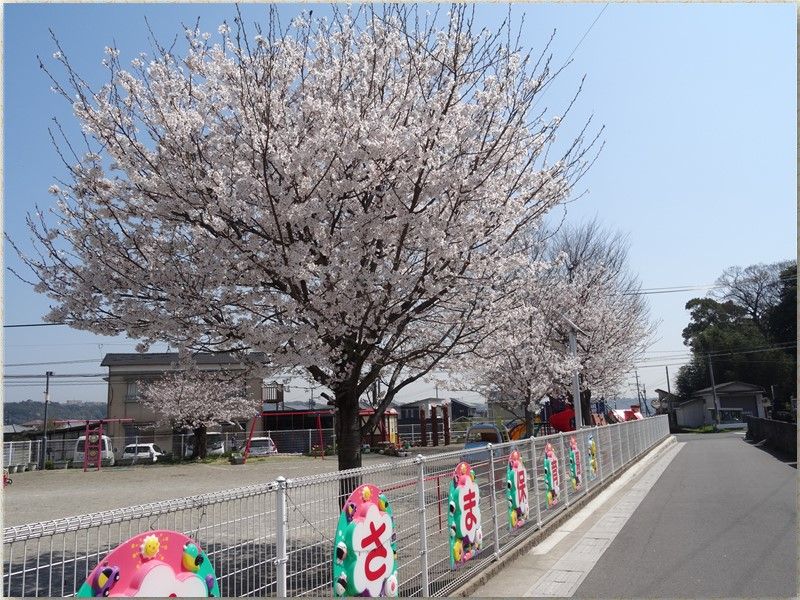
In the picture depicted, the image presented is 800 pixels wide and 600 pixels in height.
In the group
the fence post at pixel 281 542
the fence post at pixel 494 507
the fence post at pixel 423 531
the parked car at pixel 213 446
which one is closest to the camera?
the fence post at pixel 281 542

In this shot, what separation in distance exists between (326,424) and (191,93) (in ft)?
136

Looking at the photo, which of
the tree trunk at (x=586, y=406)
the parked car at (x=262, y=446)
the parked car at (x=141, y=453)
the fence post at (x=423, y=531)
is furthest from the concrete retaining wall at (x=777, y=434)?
the parked car at (x=141, y=453)

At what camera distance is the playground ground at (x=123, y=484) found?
1590 cm

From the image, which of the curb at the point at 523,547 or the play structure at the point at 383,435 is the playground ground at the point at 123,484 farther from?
the curb at the point at 523,547

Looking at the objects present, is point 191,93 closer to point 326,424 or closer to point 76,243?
point 76,243

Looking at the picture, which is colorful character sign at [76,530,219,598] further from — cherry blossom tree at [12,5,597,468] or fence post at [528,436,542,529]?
fence post at [528,436,542,529]

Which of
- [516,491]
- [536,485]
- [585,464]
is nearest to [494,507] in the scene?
[516,491]

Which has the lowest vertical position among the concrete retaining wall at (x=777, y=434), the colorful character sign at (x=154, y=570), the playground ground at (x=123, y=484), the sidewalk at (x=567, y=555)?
the sidewalk at (x=567, y=555)

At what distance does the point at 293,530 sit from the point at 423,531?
191 centimetres

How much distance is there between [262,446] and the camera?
35750mm

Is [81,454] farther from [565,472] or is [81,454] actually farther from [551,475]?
[551,475]

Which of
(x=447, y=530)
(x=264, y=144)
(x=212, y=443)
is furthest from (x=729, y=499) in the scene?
(x=212, y=443)

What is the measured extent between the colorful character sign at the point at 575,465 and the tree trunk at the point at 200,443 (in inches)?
1003

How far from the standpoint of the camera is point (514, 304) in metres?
9.58
